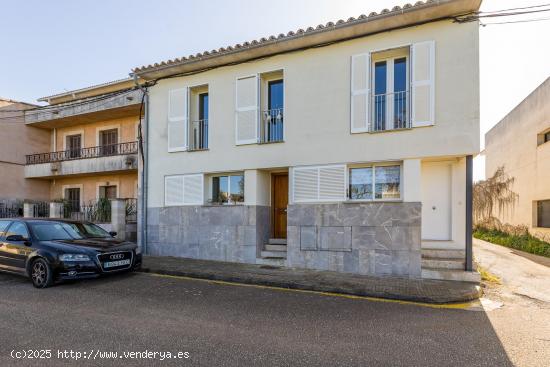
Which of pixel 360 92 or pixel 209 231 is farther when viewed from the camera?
pixel 209 231

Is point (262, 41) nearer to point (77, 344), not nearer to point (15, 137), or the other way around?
point (77, 344)

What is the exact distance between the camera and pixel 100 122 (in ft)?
47.7

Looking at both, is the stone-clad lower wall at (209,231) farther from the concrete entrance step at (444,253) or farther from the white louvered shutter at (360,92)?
the concrete entrance step at (444,253)

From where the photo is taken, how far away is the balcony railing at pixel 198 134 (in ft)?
32.7

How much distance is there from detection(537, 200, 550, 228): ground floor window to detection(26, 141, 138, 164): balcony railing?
16.5m

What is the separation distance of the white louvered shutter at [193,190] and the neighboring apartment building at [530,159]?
A: 13011 mm

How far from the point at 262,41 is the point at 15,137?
44.2 ft

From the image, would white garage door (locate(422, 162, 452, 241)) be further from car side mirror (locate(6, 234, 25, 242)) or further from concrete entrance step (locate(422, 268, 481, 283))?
car side mirror (locate(6, 234, 25, 242))

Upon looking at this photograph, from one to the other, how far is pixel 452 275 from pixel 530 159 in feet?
35.4

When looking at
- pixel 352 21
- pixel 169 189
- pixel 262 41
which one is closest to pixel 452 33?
pixel 352 21

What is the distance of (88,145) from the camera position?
582 inches

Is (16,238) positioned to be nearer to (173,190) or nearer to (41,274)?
(41,274)

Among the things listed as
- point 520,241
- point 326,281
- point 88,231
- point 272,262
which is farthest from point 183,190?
point 520,241

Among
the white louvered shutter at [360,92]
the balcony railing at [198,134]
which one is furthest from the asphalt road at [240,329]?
the balcony railing at [198,134]
